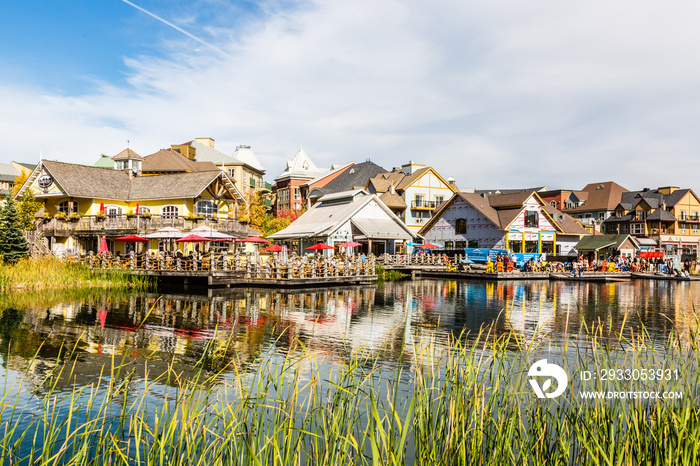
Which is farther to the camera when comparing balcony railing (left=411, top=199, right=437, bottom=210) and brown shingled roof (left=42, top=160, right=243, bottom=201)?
balcony railing (left=411, top=199, right=437, bottom=210)

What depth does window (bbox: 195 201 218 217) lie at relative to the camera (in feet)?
144

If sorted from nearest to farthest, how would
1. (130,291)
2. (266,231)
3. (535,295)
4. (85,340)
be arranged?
(85,340) < (130,291) < (535,295) < (266,231)

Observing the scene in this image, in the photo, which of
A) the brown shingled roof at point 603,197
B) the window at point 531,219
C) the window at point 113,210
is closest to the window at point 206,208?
the window at point 113,210

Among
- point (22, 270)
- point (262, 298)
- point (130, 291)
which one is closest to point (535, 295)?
point (262, 298)

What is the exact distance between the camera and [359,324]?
62.8ft

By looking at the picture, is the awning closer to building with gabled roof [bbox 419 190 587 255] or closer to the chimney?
building with gabled roof [bbox 419 190 587 255]

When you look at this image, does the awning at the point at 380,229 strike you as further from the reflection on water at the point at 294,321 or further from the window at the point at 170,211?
the window at the point at 170,211

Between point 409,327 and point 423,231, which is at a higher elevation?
point 423,231

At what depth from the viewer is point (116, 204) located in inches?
1750

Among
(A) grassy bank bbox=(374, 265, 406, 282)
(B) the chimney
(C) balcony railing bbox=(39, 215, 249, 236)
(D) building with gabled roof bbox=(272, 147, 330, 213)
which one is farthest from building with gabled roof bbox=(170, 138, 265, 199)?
(A) grassy bank bbox=(374, 265, 406, 282)

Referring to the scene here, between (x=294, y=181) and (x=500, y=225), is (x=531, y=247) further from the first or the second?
(x=294, y=181)

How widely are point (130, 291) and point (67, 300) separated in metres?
5.36

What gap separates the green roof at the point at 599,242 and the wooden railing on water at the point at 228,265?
37597 millimetres

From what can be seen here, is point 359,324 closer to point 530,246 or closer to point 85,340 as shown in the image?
point 85,340
